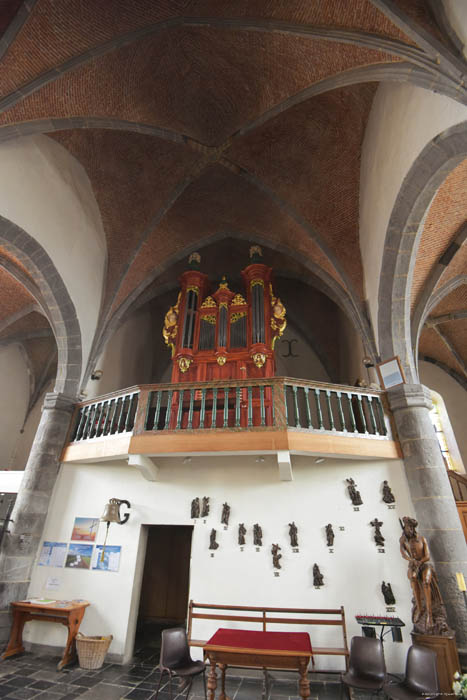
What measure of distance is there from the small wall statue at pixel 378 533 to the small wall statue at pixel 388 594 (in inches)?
19.8

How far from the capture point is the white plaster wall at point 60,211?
20.5ft

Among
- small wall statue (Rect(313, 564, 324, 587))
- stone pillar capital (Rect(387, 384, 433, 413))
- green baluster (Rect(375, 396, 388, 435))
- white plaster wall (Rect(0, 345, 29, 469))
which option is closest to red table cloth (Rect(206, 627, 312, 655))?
small wall statue (Rect(313, 564, 324, 587))

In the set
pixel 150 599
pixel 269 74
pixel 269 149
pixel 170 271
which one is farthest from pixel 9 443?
pixel 269 74

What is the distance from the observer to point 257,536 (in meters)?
5.61

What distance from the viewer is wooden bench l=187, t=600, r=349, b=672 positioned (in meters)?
4.75

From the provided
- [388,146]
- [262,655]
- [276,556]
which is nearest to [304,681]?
[262,655]

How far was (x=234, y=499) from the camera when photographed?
19.6ft

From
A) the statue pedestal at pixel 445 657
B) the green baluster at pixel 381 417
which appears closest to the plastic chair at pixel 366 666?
the statue pedestal at pixel 445 657

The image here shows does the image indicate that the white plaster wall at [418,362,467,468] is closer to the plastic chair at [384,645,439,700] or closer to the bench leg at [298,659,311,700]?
the plastic chair at [384,645,439,700]

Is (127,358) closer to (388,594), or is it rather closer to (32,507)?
(32,507)

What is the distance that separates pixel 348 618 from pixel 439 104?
684 centimetres

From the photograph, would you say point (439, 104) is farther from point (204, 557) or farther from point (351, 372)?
point (204, 557)

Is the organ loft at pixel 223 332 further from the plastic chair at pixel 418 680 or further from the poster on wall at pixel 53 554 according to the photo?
the plastic chair at pixel 418 680

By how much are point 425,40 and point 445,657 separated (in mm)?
6882
